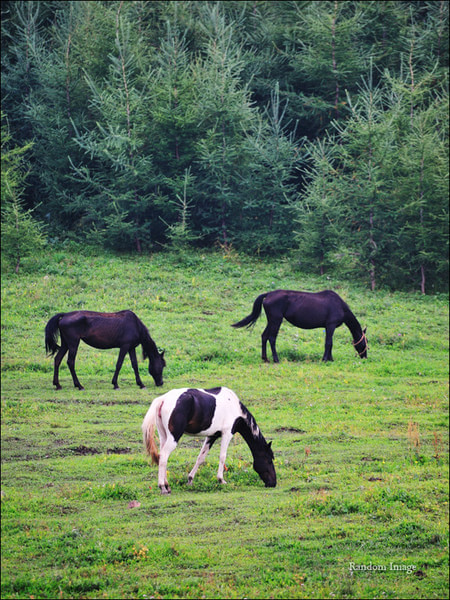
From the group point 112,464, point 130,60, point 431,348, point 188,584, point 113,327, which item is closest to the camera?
point 188,584

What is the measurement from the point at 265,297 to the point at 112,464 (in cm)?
990

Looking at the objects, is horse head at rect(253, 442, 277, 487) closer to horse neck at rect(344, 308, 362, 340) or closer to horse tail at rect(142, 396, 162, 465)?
horse tail at rect(142, 396, 162, 465)

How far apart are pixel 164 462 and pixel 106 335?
24.7 feet

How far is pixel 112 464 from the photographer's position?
1097 cm

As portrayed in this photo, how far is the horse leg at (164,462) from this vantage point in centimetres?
949

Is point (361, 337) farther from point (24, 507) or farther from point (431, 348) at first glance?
point (24, 507)

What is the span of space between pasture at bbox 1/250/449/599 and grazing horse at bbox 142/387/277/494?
1.16ft

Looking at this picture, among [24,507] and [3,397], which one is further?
[3,397]

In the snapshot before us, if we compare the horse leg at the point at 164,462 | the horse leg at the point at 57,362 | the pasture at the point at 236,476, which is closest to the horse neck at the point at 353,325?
the pasture at the point at 236,476

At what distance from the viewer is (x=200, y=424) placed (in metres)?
9.78

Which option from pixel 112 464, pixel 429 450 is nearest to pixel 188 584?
pixel 112 464

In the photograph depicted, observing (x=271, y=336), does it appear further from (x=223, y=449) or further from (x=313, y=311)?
(x=223, y=449)

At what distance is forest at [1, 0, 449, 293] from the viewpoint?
3034 centimetres

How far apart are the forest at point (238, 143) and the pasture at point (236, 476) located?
8.03 m
